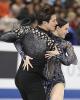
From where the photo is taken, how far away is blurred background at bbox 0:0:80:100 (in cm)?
742

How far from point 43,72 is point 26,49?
1.01 ft

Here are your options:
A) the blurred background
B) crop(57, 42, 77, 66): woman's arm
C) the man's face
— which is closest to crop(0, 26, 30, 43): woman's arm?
the man's face

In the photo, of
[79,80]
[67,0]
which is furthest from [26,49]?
[67,0]

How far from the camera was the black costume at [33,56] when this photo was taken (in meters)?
4.40

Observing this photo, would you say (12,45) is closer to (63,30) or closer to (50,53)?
(63,30)

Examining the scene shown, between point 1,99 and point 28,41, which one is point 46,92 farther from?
point 1,99

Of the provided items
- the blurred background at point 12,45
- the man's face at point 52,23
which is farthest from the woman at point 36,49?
the blurred background at point 12,45

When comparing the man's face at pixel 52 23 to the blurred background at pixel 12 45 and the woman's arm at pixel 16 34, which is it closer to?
the woman's arm at pixel 16 34

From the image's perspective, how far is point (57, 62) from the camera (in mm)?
4574

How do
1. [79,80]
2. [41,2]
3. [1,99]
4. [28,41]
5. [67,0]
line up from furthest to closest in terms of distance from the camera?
[67,0], [41,2], [79,80], [1,99], [28,41]

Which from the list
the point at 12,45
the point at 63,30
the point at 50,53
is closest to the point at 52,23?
the point at 63,30

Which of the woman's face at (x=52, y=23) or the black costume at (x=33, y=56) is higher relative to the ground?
the woman's face at (x=52, y=23)

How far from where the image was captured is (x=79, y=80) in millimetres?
7766

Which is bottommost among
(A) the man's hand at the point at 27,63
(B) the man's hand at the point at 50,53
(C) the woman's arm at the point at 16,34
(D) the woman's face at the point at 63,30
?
(A) the man's hand at the point at 27,63
